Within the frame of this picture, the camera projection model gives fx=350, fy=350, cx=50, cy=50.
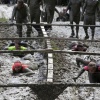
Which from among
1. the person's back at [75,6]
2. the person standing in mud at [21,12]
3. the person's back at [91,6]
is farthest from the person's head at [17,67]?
the person's back at [75,6]

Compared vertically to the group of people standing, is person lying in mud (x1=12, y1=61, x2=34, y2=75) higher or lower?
lower

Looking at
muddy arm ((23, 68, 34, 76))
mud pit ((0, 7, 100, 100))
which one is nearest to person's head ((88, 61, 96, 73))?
mud pit ((0, 7, 100, 100))

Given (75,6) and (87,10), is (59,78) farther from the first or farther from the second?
(75,6)

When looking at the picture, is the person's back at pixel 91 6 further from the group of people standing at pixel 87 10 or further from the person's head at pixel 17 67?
the person's head at pixel 17 67

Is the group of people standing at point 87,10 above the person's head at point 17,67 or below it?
above

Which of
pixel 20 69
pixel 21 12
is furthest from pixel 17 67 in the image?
pixel 21 12

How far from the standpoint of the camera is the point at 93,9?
40.6 feet

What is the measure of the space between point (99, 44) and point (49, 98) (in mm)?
7635

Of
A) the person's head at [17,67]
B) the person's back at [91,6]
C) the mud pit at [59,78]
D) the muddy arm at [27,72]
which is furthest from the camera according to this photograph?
the person's back at [91,6]

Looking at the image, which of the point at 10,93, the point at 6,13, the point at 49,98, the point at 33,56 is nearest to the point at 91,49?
the point at 33,56

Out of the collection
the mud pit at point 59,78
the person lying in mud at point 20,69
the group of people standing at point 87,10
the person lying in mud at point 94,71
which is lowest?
the mud pit at point 59,78

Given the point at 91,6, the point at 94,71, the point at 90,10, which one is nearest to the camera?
the point at 94,71

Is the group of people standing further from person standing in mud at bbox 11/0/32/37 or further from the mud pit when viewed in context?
person standing in mud at bbox 11/0/32/37

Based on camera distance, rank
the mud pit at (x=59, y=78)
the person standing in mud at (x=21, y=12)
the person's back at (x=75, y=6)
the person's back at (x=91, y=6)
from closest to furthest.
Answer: the mud pit at (x=59, y=78), the person standing in mud at (x=21, y=12), the person's back at (x=91, y=6), the person's back at (x=75, y=6)
